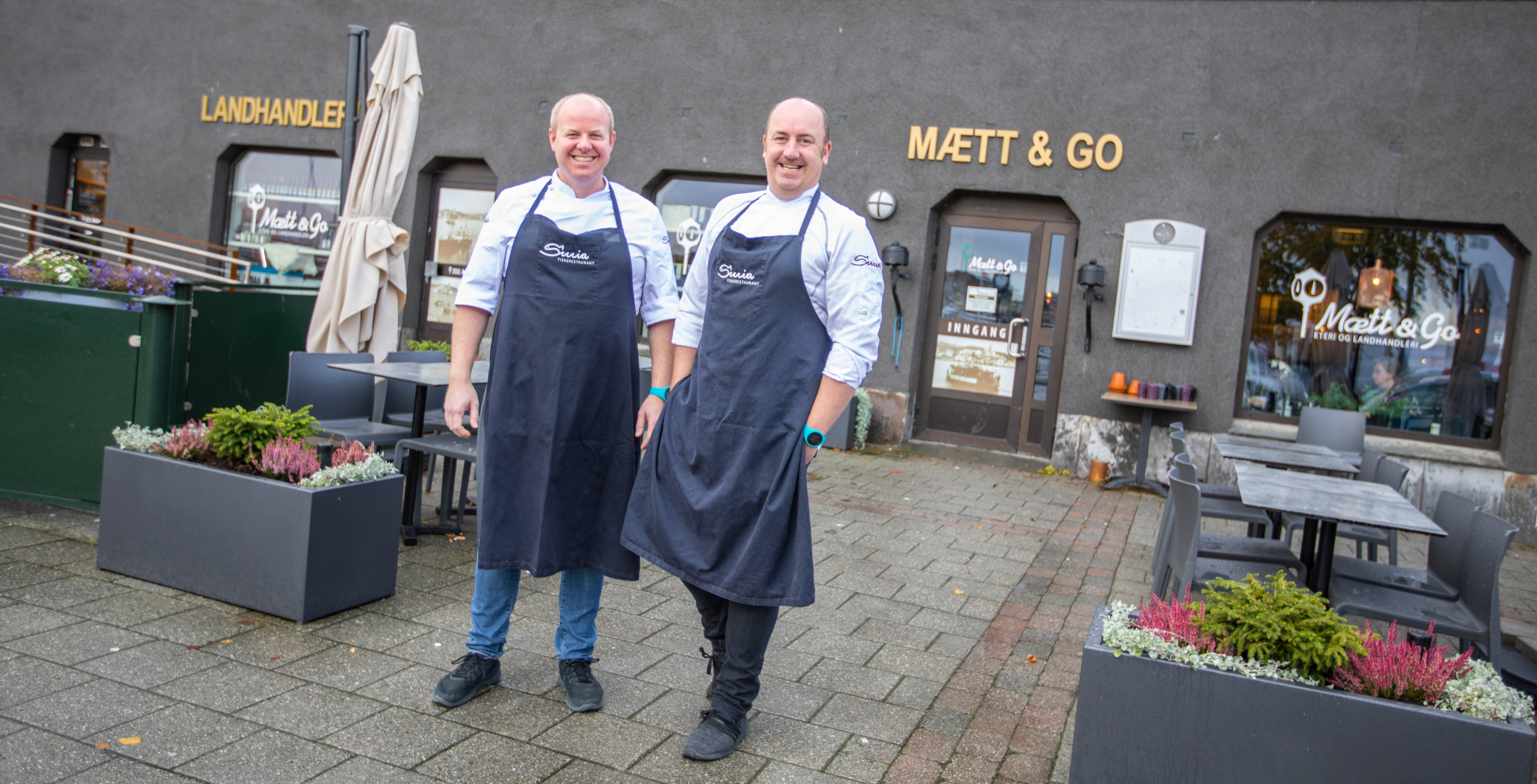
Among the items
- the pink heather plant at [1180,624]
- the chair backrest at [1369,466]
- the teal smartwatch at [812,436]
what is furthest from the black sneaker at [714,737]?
the chair backrest at [1369,466]

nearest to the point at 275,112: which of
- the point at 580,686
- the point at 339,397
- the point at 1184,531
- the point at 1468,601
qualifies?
the point at 339,397

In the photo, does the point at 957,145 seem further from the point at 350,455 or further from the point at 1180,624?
the point at 1180,624

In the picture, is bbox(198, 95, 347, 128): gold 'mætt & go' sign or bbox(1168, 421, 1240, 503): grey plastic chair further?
bbox(198, 95, 347, 128): gold 'mætt & go' sign

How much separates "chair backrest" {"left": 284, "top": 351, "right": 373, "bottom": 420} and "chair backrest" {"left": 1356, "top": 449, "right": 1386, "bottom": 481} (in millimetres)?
5235

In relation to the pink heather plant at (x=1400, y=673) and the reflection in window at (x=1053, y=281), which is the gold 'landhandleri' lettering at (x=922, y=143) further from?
the pink heather plant at (x=1400, y=673)

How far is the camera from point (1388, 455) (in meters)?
7.39

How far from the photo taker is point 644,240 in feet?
10.2

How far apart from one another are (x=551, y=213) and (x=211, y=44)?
446 inches

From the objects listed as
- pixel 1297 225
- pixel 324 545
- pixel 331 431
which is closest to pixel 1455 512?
pixel 324 545

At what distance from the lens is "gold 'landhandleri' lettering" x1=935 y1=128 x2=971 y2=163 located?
30.6 feet

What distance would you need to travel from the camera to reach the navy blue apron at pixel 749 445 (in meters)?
2.75

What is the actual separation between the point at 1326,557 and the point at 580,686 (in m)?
2.65

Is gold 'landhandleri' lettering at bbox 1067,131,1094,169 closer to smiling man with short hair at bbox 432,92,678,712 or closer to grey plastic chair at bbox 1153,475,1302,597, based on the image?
grey plastic chair at bbox 1153,475,1302,597

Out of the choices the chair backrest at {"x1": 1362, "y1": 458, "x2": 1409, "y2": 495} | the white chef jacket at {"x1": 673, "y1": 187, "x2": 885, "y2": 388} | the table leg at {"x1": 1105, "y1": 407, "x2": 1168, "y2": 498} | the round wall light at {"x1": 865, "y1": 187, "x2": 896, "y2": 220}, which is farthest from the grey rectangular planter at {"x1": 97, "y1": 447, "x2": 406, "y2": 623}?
the round wall light at {"x1": 865, "y1": 187, "x2": 896, "y2": 220}
